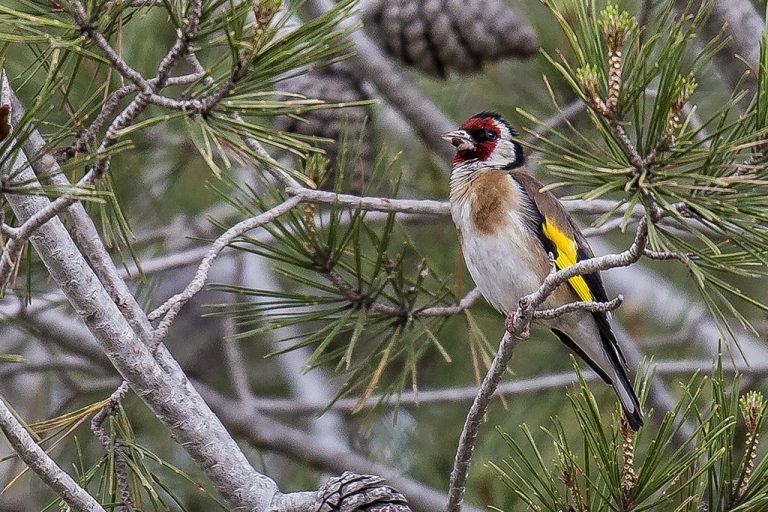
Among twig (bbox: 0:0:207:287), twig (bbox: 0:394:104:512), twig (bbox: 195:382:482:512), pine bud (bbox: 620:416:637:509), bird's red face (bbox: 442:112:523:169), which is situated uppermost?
twig (bbox: 0:0:207:287)

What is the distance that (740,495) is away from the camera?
6.30ft

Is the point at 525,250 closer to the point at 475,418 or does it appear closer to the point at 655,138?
the point at 475,418

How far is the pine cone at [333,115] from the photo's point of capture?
11.5ft

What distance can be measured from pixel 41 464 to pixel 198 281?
1.52 feet

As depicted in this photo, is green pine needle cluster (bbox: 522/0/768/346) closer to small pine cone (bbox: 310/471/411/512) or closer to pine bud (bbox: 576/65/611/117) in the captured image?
pine bud (bbox: 576/65/611/117)

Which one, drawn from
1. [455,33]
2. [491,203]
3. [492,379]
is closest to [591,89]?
[492,379]

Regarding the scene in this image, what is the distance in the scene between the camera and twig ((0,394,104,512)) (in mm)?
1730

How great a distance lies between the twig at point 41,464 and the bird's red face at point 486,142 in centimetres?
175

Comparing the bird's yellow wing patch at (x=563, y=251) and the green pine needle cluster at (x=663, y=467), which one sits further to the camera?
the bird's yellow wing patch at (x=563, y=251)

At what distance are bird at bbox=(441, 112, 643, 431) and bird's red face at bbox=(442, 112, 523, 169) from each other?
143 millimetres

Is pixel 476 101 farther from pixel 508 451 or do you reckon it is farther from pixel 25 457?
pixel 25 457

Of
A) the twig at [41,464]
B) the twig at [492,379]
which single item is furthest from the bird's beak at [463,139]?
the twig at [41,464]

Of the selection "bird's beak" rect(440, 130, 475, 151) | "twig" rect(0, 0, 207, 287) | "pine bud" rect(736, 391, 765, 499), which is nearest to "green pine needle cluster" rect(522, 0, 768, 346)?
"pine bud" rect(736, 391, 765, 499)

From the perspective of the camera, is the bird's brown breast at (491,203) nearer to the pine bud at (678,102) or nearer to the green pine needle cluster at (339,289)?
the green pine needle cluster at (339,289)
